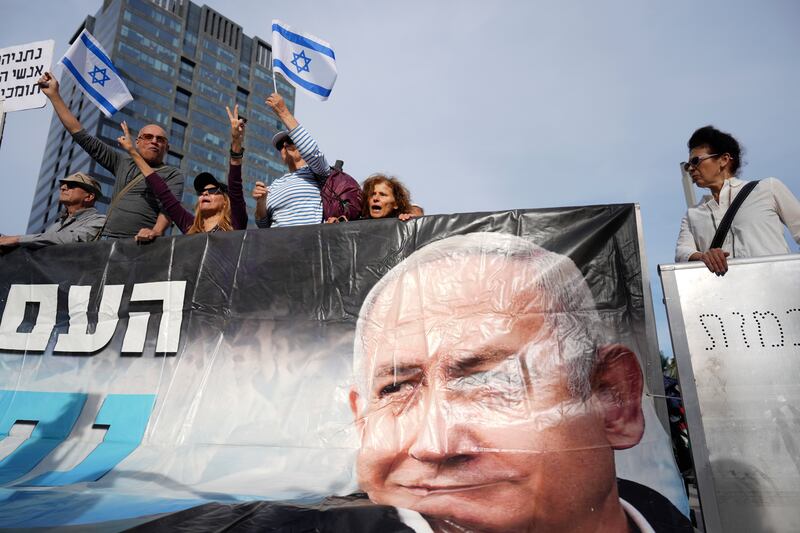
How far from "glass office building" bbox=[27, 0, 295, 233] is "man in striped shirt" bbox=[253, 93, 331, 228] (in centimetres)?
5483

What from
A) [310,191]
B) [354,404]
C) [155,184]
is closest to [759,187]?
[354,404]

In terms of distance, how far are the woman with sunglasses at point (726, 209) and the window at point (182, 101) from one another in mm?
70452

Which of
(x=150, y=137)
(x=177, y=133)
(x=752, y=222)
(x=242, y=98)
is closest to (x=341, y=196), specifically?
(x=150, y=137)

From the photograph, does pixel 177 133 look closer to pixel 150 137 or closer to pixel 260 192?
pixel 150 137

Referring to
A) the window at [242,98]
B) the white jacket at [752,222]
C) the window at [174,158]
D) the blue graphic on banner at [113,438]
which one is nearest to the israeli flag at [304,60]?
the blue graphic on banner at [113,438]

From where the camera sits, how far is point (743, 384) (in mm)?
1919

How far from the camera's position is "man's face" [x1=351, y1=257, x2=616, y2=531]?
2059mm

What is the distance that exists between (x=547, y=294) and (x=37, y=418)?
10.2 feet

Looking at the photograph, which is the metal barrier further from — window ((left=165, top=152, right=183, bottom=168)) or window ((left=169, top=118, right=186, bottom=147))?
window ((left=169, top=118, right=186, bottom=147))

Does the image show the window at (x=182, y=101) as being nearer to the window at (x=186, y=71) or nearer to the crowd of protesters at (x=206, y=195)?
the window at (x=186, y=71)

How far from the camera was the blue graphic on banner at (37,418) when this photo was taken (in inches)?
109

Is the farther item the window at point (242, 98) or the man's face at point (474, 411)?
the window at point (242, 98)

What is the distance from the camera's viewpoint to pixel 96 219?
163 inches

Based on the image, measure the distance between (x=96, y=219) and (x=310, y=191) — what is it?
1908 millimetres
